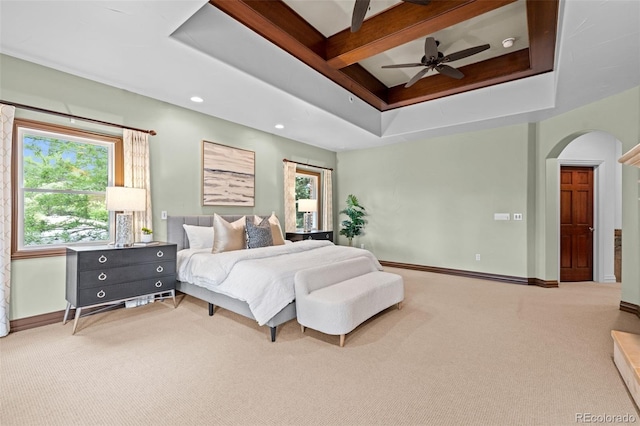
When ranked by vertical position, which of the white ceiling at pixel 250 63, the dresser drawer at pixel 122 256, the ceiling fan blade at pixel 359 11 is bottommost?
the dresser drawer at pixel 122 256

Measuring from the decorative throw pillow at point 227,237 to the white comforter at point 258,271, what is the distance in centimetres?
17

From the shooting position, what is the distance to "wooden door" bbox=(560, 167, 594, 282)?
538 cm

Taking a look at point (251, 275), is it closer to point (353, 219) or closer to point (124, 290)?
point (124, 290)

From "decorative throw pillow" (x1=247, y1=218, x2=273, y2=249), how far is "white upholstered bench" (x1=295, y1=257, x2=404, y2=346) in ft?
4.18

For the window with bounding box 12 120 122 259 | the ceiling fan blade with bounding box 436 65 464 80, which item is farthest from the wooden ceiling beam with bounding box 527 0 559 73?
the window with bounding box 12 120 122 259

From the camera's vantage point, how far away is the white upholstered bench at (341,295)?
261 centimetres

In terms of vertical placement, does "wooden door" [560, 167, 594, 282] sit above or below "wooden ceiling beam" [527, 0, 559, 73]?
below

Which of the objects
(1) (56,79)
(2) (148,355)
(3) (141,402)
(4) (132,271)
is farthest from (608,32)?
(1) (56,79)

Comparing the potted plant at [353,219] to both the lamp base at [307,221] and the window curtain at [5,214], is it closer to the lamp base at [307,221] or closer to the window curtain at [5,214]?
the lamp base at [307,221]

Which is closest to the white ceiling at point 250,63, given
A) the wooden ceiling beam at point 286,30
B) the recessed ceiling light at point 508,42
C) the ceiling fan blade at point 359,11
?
the wooden ceiling beam at point 286,30

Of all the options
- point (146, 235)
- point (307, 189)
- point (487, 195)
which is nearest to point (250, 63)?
point (146, 235)

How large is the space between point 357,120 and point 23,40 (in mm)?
4095

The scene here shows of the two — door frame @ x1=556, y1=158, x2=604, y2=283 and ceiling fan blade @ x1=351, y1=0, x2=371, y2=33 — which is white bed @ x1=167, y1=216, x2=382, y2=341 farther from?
door frame @ x1=556, y1=158, x2=604, y2=283

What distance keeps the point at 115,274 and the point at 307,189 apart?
4.22 metres
